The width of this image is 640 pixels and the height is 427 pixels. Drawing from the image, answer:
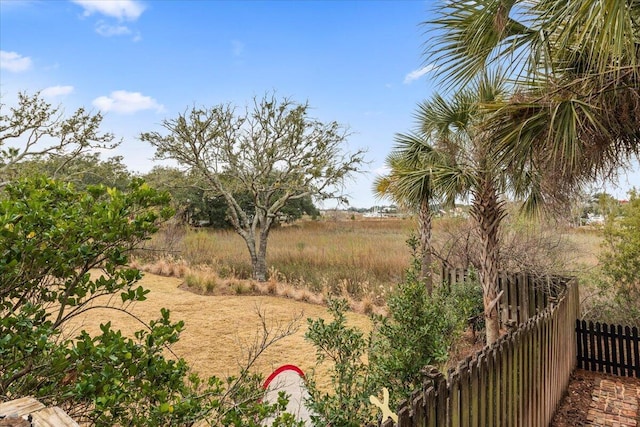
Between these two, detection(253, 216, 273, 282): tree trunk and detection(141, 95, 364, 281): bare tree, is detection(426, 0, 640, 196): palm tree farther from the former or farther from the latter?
detection(253, 216, 273, 282): tree trunk

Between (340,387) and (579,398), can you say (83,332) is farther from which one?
(579,398)

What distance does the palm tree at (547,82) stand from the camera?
2617mm

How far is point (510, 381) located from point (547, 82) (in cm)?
235

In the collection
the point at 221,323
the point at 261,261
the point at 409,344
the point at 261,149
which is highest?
the point at 261,149

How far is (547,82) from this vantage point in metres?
2.68

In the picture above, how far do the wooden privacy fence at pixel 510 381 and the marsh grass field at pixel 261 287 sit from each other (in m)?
1.61

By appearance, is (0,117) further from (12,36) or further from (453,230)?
(453,230)

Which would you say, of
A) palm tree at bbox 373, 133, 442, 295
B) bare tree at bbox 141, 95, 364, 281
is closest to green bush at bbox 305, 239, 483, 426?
palm tree at bbox 373, 133, 442, 295

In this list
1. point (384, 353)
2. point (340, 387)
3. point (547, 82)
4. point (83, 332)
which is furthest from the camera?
point (547, 82)

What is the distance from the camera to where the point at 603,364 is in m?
4.24

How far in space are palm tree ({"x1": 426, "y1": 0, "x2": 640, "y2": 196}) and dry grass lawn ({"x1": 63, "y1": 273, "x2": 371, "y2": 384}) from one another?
3.25m

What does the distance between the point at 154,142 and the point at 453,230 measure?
27.4 ft

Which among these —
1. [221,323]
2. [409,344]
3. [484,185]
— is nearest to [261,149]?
[221,323]

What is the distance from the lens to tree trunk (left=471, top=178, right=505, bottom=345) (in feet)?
13.6
